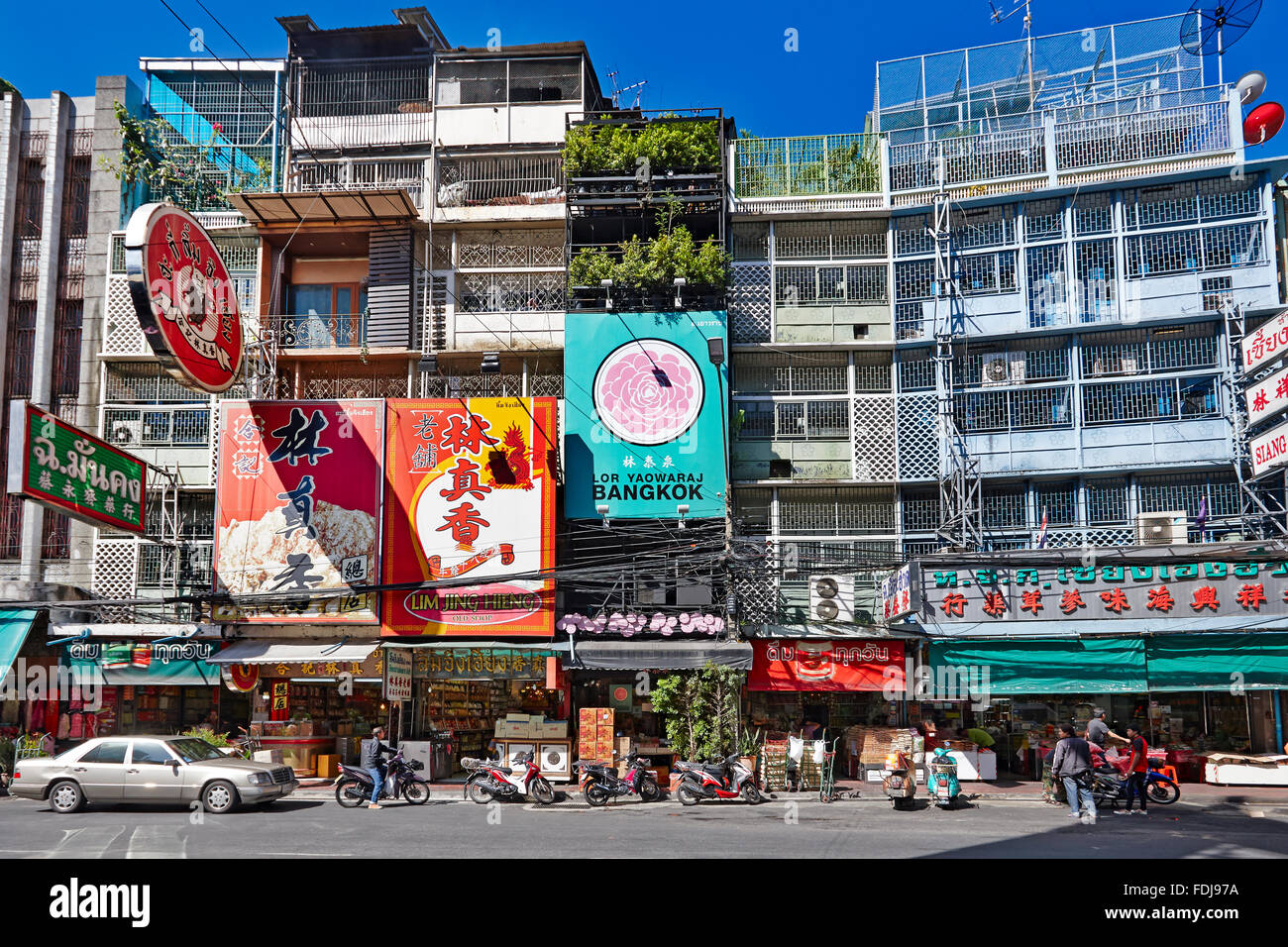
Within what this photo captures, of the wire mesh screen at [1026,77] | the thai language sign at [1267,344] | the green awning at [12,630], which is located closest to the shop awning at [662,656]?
the thai language sign at [1267,344]

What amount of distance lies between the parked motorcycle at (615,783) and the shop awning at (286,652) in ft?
19.7

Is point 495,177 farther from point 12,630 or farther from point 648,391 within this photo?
point 12,630

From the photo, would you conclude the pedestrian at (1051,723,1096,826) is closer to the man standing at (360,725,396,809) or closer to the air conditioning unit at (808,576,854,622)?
the air conditioning unit at (808,576,854,622)

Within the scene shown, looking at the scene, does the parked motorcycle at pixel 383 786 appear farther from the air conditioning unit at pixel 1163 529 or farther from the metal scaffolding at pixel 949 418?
the air conditioning unit at pixel 1163 529

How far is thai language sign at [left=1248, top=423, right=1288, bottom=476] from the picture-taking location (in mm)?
16609

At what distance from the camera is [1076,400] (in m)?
24.3

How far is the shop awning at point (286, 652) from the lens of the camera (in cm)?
2238

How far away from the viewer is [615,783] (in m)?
18.8

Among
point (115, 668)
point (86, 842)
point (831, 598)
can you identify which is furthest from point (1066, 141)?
point (115, 668)

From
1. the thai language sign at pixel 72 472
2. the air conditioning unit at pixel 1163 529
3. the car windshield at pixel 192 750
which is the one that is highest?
the thai language sign at pixel 72 472

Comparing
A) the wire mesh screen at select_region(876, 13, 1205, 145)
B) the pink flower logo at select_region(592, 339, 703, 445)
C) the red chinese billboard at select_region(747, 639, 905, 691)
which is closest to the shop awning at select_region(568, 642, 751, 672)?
the red chinese billboard at select_region(747, 639, 905, 691)

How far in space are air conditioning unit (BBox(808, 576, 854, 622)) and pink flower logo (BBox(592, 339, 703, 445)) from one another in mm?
4860

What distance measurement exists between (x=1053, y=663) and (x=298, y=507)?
16.8m

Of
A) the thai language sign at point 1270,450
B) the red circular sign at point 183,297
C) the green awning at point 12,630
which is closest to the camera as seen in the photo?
the thai language sign at point 1270,450
